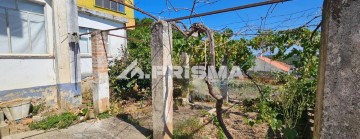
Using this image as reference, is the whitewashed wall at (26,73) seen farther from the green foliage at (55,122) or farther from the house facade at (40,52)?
the green foliage at (55,122)

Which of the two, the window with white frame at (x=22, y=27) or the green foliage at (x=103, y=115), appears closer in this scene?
the window with white frame at (x=22, y=27)

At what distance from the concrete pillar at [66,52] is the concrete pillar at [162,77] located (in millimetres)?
4521

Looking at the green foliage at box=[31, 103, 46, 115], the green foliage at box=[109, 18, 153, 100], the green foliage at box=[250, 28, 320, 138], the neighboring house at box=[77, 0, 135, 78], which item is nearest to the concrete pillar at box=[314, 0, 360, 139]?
the green foliage at box=[250, 28, 320, 138]

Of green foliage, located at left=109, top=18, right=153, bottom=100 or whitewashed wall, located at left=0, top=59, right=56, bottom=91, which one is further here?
green foliage, located at left=109, top=18, right=153, bottom=100

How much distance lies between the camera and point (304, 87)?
557cm

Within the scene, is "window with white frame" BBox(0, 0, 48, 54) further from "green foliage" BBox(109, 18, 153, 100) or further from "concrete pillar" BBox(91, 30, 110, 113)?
"green foliage" BBox(109, 18, 153, 100)

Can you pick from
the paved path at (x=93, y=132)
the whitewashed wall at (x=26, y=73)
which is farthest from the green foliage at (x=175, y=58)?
the paved path at (x=93, y=132)

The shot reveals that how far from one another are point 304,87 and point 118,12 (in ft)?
44.9

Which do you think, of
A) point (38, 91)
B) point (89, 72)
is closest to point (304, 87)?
point (38, 91)

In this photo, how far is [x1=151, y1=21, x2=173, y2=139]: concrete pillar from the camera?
446cm

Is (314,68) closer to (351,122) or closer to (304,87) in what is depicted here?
(304,87)

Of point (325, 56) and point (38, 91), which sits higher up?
point (325, 56)

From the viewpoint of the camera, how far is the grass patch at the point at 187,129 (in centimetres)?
505

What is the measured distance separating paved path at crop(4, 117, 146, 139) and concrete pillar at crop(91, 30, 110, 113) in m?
0.81
